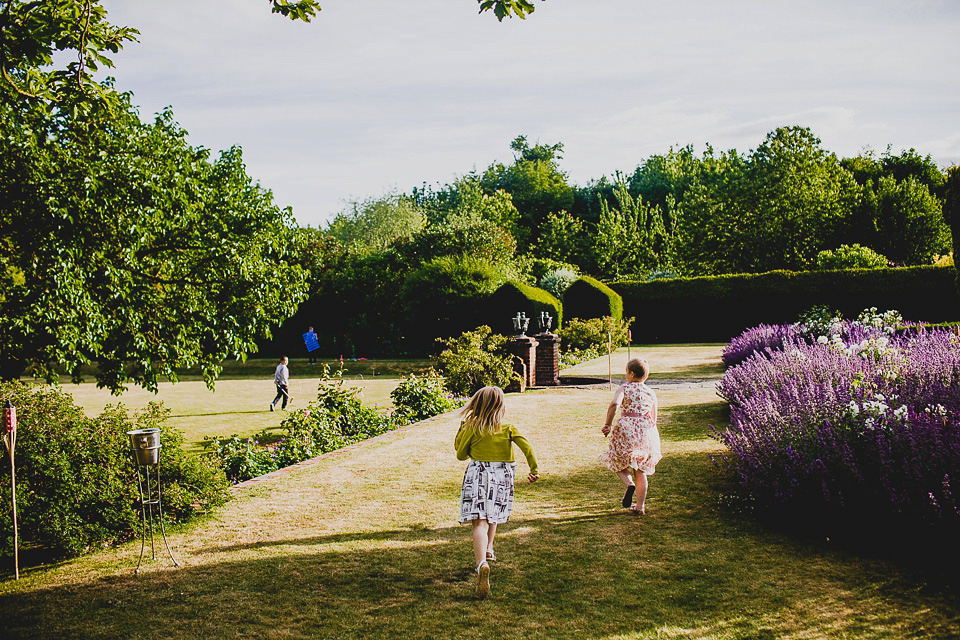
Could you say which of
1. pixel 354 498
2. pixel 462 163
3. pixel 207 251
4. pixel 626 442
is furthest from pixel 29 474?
pixel 462 163

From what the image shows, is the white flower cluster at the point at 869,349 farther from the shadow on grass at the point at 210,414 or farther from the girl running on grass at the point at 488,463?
the shadow on grass at the point at 210,414

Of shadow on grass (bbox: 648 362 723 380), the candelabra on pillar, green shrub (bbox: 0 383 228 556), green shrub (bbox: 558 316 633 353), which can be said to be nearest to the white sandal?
green shrub (bbox: 0 383 228 556)

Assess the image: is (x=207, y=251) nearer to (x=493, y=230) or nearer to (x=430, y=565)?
(x=430, y=565)

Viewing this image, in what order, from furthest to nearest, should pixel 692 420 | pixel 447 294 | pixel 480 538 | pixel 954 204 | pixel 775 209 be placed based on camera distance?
pixel 775 209
pixel 447 294
pixel 692 420
pixel 954 204
pixel 480 538

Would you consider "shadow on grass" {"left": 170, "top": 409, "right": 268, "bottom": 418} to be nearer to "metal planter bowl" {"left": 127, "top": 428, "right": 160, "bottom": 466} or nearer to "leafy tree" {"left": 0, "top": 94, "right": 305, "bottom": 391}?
"leafy tree" {"left": 0, "top": 94, "right": 305, "bottom": 391}

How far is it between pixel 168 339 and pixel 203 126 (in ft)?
15.1

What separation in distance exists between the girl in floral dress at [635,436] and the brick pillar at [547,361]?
10.6 meters

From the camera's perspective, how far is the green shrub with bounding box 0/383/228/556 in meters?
5.05

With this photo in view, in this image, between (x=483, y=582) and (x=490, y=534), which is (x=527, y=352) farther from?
(x=483, y=582)

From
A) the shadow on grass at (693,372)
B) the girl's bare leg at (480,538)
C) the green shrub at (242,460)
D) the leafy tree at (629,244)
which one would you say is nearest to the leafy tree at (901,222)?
the leafy tree at (629,244)

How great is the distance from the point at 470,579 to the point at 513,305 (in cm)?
2008

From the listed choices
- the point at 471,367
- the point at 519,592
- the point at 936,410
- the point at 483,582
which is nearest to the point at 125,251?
the point at 483,582

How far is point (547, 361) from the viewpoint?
666 inches

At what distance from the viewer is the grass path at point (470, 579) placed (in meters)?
3.96
